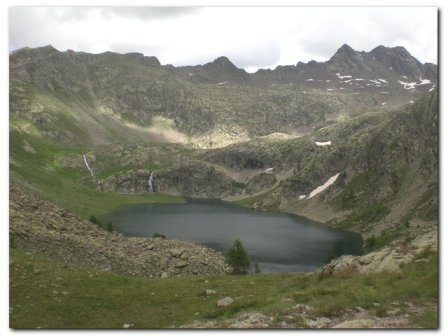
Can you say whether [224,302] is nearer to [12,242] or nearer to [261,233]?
[12,242]

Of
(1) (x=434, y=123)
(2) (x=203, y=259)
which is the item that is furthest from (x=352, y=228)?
(2) (x=203, y=259)

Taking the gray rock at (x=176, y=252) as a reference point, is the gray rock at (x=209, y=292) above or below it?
above

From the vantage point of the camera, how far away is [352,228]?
517 feet

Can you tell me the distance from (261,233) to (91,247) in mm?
86377

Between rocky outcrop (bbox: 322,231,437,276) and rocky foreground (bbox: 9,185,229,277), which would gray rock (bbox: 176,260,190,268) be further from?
rocky outcrop (bbox: 322,231,437,276)

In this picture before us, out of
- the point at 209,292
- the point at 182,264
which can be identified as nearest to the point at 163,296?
the point at 209,292

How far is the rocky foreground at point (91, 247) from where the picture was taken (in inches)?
1940

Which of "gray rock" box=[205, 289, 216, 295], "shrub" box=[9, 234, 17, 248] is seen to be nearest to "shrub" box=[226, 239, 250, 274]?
"gray rock" box=[205, 289, 216, 295]

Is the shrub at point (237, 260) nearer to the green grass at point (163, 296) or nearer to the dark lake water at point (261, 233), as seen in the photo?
the green grass at point (163, 296)

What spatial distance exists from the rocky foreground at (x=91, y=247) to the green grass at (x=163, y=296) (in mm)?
5156

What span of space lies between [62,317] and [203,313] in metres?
9.83

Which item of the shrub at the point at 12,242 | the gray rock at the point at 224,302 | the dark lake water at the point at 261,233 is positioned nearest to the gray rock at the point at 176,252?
the dark lake water at the point at 261,233

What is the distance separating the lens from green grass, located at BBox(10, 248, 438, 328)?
26.7m

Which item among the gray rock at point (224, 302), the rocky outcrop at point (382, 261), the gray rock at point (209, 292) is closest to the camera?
the gray rock at point (224, 302)
